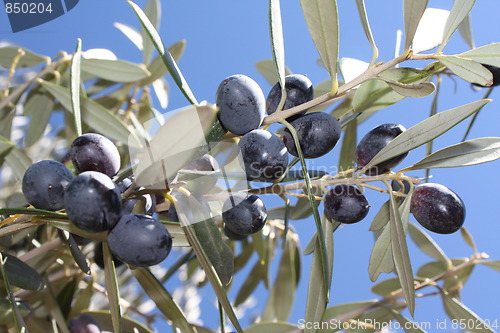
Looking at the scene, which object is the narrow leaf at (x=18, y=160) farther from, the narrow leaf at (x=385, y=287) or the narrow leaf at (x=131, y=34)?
the narrow leaf at (x=385, y=287)

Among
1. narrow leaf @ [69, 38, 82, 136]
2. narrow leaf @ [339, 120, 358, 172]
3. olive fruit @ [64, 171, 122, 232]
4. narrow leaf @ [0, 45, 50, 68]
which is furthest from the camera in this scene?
narrow leaf @ [0, 45, 50, 68]

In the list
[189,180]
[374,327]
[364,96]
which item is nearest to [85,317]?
[189,180]

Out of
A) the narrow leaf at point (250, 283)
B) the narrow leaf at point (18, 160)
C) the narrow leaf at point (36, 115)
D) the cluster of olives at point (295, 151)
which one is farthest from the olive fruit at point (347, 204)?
the narrow leaf at point (36, 115)

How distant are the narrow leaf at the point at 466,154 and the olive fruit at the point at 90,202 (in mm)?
551

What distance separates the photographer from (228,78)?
0.79 meters

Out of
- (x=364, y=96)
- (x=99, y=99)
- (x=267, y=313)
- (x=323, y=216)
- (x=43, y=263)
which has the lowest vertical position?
(x=267, y=313)

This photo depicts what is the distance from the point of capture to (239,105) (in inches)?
29.8

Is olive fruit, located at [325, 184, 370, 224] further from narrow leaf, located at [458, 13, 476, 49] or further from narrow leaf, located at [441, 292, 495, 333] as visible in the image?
narrow leaf, located at [458, 13, 476, 49]

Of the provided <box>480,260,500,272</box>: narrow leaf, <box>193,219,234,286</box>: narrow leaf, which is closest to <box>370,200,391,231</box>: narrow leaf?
<box>193,219,234,286</box>: narrow leaf

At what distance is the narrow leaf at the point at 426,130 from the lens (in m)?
0.75

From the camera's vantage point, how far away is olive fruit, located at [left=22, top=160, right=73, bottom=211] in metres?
0.75

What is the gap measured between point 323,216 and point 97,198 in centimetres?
50

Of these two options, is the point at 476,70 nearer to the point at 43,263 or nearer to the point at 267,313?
the point at 43,263

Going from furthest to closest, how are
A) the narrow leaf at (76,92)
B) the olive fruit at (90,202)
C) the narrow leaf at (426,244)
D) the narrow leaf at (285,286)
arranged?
1. the narrow leaf at (285,286)
2. the narrow leaf at (426,244)
3. the narrow leaf at (76,92)
4. the olive fruit at (90,202)
